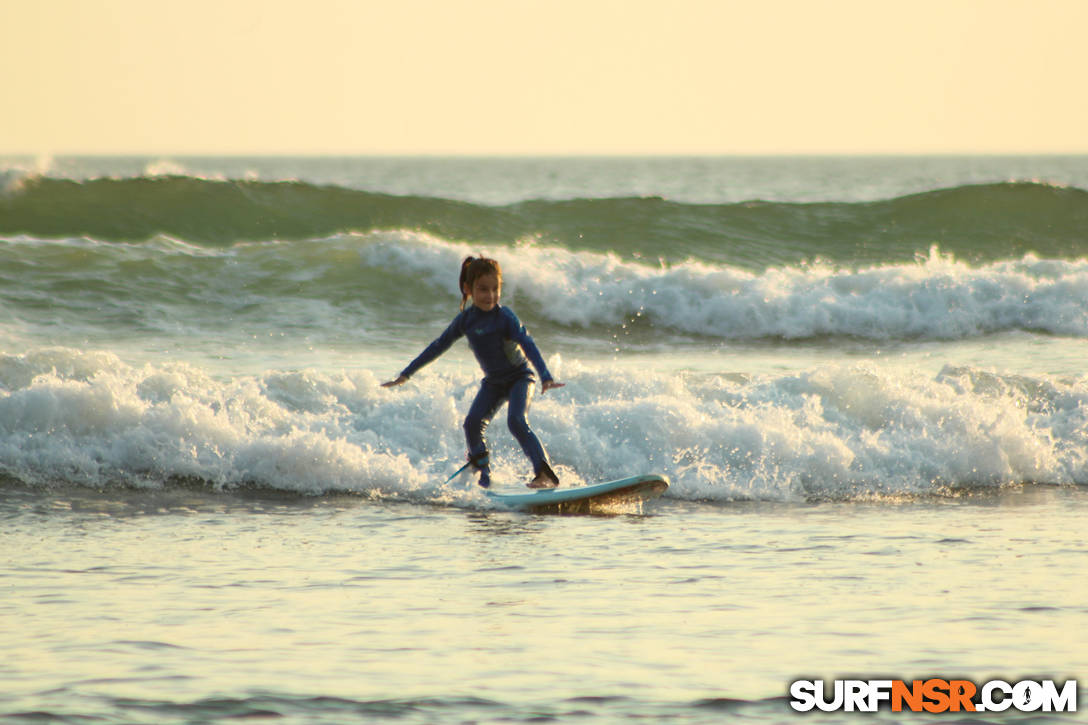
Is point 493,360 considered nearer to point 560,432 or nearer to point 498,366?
point 498,366

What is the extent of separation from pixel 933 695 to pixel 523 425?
4.63 metres

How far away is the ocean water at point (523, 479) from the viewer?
5258 mm

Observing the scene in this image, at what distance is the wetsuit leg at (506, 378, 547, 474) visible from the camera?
918 cm

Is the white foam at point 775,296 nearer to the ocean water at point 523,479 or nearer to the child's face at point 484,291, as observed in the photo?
the ocean water at point 523,479

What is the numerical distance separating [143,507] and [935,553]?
519 centimetres

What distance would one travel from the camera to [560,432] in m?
10.9

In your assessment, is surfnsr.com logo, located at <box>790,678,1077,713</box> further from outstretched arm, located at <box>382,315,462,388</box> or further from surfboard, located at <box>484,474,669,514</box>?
outstretched arm, located at <box>382,315,462,388</box>

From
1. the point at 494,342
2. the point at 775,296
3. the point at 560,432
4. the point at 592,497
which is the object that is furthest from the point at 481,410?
the point at 775,296

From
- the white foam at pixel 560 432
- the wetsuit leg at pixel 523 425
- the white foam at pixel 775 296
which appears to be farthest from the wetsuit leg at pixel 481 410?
the white foam at pixel 775 296

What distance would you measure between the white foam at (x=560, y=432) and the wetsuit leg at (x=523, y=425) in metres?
0.66

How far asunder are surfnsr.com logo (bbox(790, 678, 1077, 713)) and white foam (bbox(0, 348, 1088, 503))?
4.78 meters

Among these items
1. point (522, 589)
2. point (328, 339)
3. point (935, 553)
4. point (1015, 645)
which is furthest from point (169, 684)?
point (328, 339)

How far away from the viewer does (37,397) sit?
1066 cm

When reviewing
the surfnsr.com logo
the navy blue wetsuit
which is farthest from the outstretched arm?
the surfnsr.com logo
